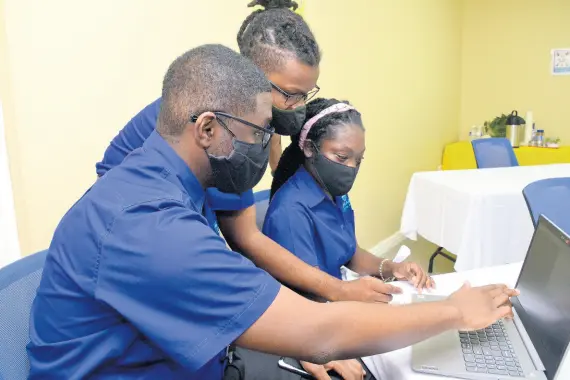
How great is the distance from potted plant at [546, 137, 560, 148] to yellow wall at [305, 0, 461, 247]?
0.92m

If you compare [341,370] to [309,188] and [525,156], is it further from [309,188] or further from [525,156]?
[525,156]

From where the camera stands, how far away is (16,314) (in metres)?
0.78

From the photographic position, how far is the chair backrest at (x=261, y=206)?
1.41 m

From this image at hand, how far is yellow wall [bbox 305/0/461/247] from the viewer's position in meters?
2.88

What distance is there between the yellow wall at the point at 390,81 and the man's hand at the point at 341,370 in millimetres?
1990

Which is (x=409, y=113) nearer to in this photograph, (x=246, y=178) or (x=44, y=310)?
(x=246, y=178)

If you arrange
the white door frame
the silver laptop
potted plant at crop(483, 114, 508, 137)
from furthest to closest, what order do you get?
potted plant at crop(483, 114, 508, 137), the white door frame, the silver laptop

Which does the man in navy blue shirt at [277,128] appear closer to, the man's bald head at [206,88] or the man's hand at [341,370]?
the man's hand at [341,370]

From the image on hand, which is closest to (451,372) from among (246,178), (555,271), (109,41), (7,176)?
(555,271)

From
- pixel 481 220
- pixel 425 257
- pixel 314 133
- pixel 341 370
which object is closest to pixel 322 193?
pixel 314 133

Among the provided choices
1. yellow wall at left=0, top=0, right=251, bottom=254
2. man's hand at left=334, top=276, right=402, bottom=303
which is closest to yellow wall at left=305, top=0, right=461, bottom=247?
yellow wall at left=0, top=0, right=251, bottom=254

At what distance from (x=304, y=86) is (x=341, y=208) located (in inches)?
17.2

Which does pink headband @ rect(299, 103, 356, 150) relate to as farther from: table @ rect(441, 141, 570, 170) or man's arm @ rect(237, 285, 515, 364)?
table @ rect(441, 141, 570, 170)

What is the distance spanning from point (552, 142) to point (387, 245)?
1962mm
